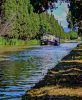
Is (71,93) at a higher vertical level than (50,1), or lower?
lower

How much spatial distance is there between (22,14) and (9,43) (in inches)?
557

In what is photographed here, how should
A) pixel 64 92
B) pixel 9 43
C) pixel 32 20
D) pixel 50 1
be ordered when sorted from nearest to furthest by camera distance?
pixel 64 92, pixel 50 1, pixel 9 43, pixel 32 20

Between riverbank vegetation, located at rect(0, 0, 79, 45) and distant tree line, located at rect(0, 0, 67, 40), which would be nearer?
riverbank vegetation, located at rect(0, 0, 79, 45)

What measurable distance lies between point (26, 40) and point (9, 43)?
759 inches

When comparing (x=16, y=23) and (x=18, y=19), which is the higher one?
(x=18, y=19)

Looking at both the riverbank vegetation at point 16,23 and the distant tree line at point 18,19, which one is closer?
the riverbank vegetation at point 16,23

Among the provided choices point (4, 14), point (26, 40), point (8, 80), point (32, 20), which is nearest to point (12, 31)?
point (4, 14)

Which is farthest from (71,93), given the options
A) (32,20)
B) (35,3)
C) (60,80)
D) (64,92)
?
(32,20)

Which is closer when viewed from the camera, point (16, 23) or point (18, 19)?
point (16, 23)

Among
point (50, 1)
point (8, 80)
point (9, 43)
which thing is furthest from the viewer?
point (9, 43)

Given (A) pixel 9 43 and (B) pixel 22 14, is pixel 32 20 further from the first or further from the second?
(A) pixel 9 43

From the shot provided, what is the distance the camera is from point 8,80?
22891mm

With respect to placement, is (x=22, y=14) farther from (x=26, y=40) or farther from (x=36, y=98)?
(x=36, y=98)

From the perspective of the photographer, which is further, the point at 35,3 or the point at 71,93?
the point at 35,3
